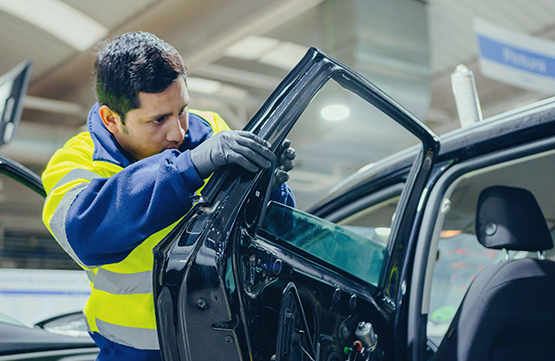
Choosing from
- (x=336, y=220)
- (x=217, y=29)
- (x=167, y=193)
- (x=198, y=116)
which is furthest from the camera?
(x=217, y=29)

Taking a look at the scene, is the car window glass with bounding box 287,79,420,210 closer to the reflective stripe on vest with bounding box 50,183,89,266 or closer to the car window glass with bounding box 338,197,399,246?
the car window glass with bounding box 338,197,399,246

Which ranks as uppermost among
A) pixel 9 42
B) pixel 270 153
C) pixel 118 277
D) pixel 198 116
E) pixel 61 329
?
pixel 9 42

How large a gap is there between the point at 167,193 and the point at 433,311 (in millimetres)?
2673

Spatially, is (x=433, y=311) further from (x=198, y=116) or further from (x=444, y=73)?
(x=444, y=73)

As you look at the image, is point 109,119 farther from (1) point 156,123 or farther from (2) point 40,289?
(2) point 40,289

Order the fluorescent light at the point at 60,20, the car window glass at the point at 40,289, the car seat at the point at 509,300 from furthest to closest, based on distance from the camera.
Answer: the fluorescent light at the point at 60,20
the car window glass at the point at 40,289
the car seat at the point at 509,300

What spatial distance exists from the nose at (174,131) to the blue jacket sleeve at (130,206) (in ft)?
0.70

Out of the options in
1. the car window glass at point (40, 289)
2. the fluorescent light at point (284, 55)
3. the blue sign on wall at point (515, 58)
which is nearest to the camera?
the car window glass at point (40, 289)

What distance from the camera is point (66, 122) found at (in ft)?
28.8

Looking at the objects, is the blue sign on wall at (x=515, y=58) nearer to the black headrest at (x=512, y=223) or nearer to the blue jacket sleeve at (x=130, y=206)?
the black headrest at (x=512, y=223)

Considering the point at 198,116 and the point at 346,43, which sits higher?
the point at 346,43

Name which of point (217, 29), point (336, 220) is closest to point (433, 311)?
point (336, 220)

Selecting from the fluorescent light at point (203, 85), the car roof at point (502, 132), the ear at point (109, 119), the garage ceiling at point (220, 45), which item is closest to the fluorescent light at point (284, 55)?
the garage ceiling at point (220, 45)

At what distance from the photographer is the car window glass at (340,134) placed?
6.45 metres
